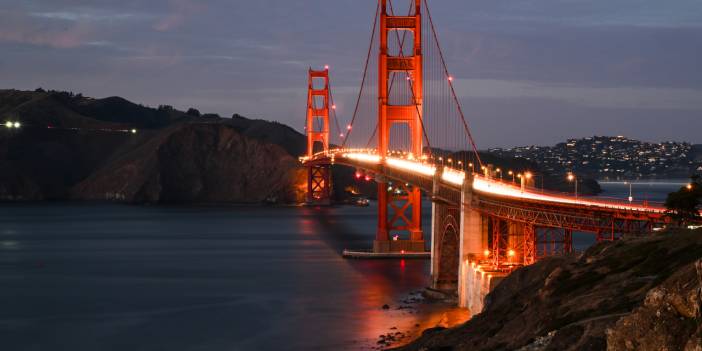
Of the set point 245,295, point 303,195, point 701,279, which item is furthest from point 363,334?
point 303,195

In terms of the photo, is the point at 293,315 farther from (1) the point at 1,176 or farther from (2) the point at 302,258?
(1) the point at 1,176

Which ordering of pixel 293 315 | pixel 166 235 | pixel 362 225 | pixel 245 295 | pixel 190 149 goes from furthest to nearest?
1. pixel 190 149
2. pixel 362 225
3. pixel 166 235
4. pixel 245 295
5. pixel 293 315

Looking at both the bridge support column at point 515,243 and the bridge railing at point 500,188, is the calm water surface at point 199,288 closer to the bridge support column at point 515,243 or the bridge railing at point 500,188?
the bridge support column at point 515,243

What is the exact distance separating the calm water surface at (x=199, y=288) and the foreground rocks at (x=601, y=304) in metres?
7.37

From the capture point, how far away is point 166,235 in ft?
294

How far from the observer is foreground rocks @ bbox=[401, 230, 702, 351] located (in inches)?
561

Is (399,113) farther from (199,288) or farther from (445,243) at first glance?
(445,243)

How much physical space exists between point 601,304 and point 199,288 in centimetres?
3366

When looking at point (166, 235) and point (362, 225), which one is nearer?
point (166, 235)

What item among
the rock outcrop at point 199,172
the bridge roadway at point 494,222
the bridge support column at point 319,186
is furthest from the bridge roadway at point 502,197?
the rock outcrop at point 199,172

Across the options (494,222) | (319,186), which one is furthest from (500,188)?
(319,186)

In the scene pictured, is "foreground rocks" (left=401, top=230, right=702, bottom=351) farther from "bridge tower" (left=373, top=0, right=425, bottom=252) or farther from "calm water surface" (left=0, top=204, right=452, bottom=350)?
"bridge tower" (left=373, top=0, right=425, bottom=252)

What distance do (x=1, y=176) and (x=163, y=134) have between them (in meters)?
27.5

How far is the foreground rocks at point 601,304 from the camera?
14258 mm
